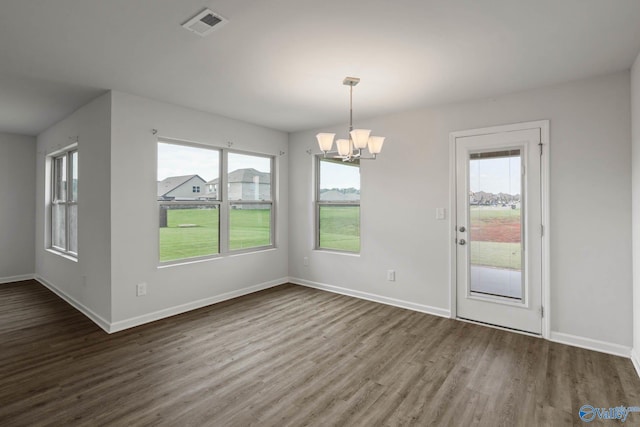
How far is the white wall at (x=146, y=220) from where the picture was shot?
347cm

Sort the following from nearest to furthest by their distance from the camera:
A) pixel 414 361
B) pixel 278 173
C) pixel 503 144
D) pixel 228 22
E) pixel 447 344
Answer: pixel 228 22
pixel 414 361
pixel 447 344
pixel 503 144
pixel 278 173

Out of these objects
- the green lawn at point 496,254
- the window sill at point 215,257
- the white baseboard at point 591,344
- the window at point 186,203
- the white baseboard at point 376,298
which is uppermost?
the window at point 186,203

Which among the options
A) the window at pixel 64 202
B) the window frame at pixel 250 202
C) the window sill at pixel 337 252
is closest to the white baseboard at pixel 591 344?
the window sill at pixel 337 252

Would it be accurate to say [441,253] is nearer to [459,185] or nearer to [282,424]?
[459,185]

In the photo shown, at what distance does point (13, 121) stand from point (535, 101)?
6935 millimetres

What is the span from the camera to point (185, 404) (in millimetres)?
2180

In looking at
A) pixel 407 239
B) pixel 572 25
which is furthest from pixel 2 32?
pixel 407 239

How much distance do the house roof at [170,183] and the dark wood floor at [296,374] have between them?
5.15 feet

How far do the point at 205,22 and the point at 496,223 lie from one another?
11.1 feet

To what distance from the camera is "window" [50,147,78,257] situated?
463cm

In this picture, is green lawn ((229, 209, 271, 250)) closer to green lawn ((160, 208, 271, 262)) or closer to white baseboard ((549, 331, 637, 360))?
green lawn ((160, 208, 271, 262))

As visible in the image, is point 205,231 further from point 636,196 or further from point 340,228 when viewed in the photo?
point 636,196

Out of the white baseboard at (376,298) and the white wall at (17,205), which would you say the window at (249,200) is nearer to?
the white baseboard at (376,298)
